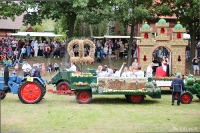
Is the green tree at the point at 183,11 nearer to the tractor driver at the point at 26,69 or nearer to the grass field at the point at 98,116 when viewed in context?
the tractor driver at the point at 26,69

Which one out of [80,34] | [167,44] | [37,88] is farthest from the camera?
[80,34]

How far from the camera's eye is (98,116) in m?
11.8

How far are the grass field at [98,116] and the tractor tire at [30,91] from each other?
257 millimetres

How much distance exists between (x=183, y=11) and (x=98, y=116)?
19234mm

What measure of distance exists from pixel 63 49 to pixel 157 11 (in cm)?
793

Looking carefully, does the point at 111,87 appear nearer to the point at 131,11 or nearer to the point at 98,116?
the point at 98,116

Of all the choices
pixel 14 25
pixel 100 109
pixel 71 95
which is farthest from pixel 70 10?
pixel 14 25

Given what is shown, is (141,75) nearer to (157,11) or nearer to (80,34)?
(157,11)

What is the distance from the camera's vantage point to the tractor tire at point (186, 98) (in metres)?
14.9

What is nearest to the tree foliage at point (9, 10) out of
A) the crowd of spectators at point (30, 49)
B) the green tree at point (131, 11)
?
the crowd of spectators at point (30, 49)

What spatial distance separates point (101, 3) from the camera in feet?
91.8

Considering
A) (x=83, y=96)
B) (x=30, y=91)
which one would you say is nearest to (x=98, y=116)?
(x=83, y=96)

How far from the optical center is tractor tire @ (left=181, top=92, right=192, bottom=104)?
49.0ft

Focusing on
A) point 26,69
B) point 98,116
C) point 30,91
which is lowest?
point 98,116
